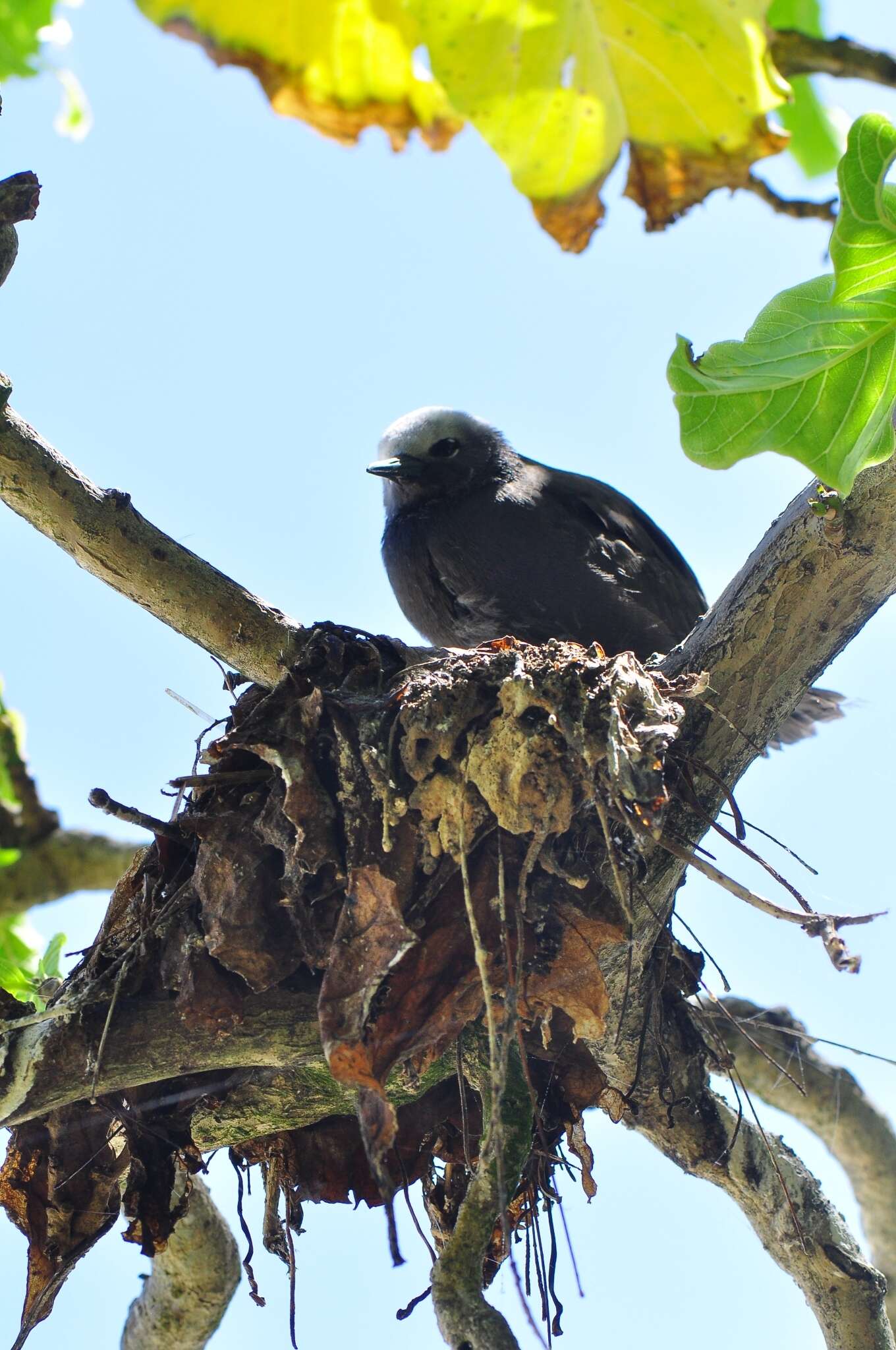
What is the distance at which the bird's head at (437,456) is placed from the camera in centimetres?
520

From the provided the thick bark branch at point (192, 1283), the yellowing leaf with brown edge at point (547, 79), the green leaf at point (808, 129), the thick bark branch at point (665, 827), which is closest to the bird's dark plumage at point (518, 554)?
the thick bark branch at point (665, 827)

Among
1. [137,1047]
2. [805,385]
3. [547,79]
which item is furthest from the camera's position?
[137,1047]

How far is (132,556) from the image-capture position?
342cm

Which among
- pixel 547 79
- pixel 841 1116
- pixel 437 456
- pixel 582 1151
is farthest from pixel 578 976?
pixel 437 456

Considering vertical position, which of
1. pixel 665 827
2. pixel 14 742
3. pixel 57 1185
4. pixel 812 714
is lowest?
pixel 57 1185

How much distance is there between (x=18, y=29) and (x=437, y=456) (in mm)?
4003

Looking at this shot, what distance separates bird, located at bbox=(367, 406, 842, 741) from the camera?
14.9 feet

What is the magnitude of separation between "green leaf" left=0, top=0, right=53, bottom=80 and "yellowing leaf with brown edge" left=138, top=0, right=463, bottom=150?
1.45ft

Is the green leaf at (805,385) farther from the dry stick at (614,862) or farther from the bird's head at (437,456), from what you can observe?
the bird's head at (437,456)

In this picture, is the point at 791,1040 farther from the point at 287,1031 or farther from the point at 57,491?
the point at 57,491

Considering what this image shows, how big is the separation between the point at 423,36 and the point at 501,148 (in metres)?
0.15

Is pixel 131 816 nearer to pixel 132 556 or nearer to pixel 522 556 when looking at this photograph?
pixel 132 556

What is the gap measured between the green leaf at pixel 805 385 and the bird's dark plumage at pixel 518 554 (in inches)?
74.4

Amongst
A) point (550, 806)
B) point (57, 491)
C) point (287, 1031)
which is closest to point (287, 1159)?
point (287, 1031)
